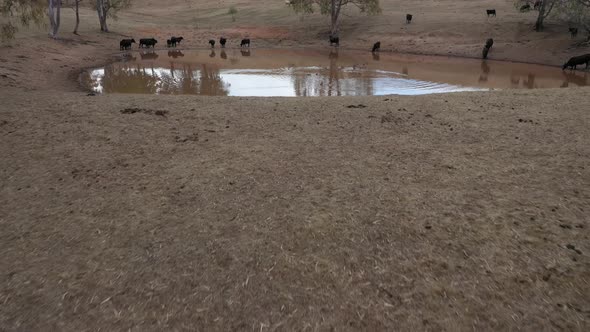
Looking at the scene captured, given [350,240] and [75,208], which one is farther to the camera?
[75,208]

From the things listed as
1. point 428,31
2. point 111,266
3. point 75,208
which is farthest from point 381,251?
point 428,31

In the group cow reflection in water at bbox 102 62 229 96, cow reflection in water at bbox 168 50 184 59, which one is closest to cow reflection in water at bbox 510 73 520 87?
cow reflection in water at bbox 102 62 229 96

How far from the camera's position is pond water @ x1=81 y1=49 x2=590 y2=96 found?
1506 cm

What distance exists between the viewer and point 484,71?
2072 centimetres

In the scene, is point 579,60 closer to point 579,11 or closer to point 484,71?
point 484,71

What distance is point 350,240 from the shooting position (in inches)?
156

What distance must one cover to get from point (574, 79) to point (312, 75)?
12372mm

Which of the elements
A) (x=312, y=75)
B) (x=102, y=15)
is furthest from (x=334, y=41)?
(x=102, y=15)

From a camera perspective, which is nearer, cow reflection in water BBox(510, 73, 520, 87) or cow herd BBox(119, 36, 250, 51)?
cow reflection in water BBox(510, 73, 520, 87)

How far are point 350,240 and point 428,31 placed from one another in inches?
1277

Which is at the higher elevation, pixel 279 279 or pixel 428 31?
pixel 428 31

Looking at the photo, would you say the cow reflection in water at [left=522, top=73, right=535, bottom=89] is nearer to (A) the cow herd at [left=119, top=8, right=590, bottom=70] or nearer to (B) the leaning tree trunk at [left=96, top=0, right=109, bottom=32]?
(A) the cow herd at [left=119, top=8, right=590, bottom=70]

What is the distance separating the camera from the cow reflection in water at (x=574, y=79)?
17.1 meters

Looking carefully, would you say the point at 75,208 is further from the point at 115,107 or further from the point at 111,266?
the point at 115,107
